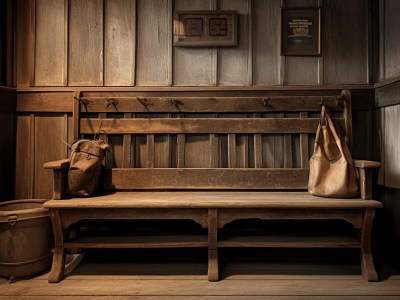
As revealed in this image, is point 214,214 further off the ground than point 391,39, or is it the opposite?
point 391,39

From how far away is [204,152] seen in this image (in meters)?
2.89

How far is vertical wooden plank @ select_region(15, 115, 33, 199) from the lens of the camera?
294 centimetres

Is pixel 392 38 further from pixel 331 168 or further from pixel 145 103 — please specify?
pixel 145 103

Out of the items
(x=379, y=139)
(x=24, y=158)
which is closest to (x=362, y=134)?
(x=379, y=139)

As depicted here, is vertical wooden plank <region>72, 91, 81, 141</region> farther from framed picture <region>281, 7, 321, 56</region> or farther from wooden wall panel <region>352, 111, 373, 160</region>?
wooden wall panel <region>352, 111, 373, 160</region>

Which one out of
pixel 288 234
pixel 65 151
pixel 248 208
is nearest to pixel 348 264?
pixel 288 234

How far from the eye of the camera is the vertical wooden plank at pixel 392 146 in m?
2.52

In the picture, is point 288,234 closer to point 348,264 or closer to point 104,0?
point 348,264

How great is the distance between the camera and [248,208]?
227 cm

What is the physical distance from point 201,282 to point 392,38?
2622 millimetres

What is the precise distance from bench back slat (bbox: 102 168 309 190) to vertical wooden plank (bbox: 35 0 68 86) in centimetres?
112

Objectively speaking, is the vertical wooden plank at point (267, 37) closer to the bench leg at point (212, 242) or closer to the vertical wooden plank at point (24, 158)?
the bench leg at point (212, 242)

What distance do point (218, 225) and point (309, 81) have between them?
166 centimetres

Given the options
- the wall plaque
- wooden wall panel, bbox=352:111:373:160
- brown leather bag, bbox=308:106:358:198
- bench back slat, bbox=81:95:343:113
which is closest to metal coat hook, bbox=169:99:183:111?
bench back slat, bbox=81:95:343:113
